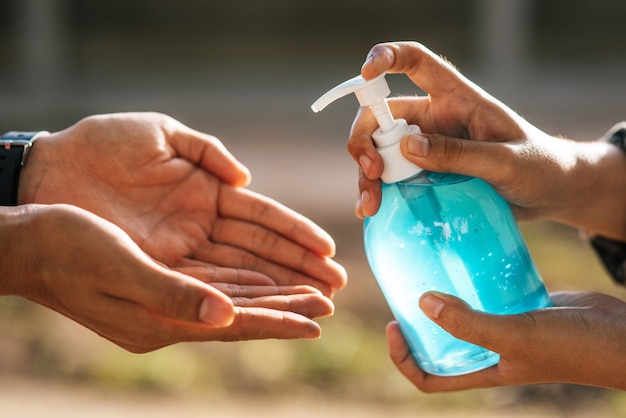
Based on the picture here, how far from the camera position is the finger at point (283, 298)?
1935 millimetres

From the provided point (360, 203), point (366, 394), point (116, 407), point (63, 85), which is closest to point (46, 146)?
point (360, 203)

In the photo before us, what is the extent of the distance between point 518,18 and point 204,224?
7.31 meters

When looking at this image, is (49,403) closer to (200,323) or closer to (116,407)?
(116,407)

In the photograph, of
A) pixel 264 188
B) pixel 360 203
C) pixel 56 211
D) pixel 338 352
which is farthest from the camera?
pixel 264 188

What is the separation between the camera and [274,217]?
2385 millimetres

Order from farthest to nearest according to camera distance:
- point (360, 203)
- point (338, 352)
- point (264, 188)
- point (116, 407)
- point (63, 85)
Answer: point (63, 85)
point (264, 188)
point (338, 352)
point (116, 407)
point (360, 203)

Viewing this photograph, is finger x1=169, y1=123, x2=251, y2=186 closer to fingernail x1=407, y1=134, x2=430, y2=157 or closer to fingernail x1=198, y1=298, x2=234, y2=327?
fingernail x1=407, y1=134, x2=430, y2=157

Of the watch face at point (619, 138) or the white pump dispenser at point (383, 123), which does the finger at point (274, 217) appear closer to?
the white pump dispenser at point (383, 123)

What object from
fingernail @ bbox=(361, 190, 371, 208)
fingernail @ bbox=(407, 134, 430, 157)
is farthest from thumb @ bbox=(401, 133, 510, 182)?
fingernail @ bbox=(361, 190, 371, 208)

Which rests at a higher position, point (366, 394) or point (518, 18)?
point (518, 18)

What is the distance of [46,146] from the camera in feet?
7.91

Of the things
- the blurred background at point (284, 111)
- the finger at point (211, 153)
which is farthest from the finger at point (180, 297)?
the blurred background at point (284, 111)

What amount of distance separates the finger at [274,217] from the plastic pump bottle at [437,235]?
1.12 ft

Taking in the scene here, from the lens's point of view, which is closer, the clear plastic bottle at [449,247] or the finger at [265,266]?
the clear plastic bottle at [449,247]
